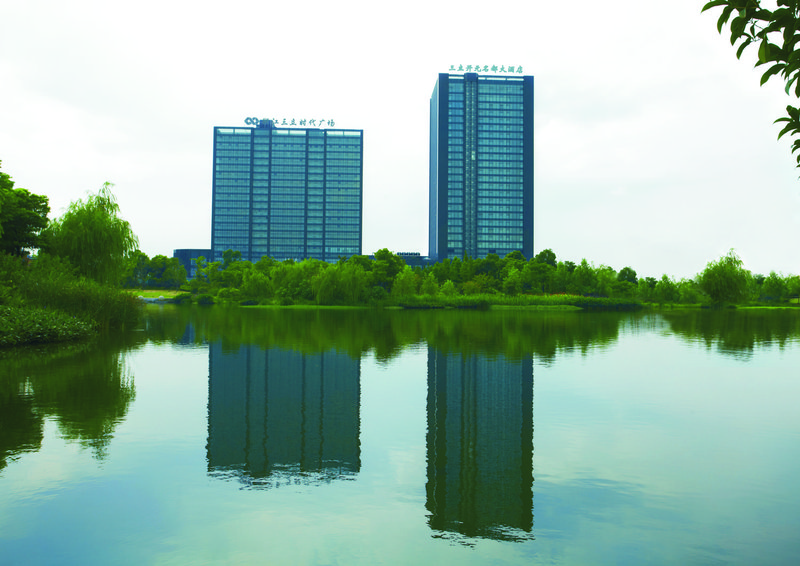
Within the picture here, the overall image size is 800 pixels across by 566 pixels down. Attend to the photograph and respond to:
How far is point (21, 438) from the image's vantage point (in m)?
7.31

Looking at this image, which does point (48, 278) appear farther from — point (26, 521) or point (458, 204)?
point (458, 204)

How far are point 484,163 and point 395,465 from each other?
389 feet

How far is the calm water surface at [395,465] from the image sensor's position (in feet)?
14.9

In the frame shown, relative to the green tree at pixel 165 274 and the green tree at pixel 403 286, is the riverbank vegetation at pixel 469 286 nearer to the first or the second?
the green tree at pixel 403 286

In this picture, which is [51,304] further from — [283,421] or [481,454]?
[481,454]

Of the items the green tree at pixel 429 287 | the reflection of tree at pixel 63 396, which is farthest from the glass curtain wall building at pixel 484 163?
the reflection of tree at pixel 63 396

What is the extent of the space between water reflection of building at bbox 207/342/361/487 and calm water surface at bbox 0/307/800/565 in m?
0.05

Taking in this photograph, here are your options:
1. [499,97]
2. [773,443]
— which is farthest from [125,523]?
[499,97]

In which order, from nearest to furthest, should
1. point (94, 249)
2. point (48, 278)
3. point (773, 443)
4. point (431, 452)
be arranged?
1. point (431, 452)
2. point (773, 443)
3. point (48, 278)
4. point (94, 249)

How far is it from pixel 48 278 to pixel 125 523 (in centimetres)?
1924

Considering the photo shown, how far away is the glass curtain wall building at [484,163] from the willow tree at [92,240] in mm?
95789

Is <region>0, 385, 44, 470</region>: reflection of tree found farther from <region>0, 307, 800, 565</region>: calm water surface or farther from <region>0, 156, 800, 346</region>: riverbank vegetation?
<region>0, 156, 800, 346</region>: riverbank vegetation

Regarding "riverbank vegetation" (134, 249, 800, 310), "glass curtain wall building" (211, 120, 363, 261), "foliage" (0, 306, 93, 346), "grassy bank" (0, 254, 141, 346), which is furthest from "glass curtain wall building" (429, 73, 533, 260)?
"foliage" (0, 306, 93, 346)

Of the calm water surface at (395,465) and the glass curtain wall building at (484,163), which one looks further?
the glass curtain wall building at (484,163)
